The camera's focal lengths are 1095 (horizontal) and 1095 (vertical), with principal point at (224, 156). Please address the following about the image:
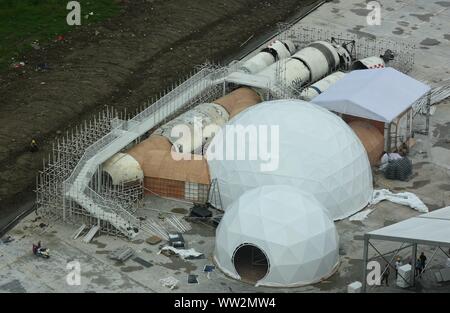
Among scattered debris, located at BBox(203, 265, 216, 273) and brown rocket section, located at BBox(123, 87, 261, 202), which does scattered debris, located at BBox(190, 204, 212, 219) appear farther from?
scattered debris, located at BBox(203, 265, 216, 273)

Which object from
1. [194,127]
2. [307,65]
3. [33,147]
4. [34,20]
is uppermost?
[194,127]

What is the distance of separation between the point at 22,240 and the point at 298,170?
13786mm

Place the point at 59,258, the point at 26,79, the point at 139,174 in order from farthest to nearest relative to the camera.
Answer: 1. the point at 26,79
2. the point at 139,174
3. the point at 59,258

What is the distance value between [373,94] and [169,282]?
19.4 m

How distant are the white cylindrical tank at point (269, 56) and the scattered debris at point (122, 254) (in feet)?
68.7

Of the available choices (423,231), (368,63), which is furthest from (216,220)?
(368,63)

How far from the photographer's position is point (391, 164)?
59156 millimetres

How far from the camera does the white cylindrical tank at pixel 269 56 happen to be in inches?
2731

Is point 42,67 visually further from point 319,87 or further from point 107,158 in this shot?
point 107,158

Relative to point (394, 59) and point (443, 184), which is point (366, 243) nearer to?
point (443, 184)

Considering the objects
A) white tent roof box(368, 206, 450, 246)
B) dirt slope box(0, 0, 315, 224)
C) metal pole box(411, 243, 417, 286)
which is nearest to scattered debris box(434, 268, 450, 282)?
metal pole box(411, 243, 417, 286)

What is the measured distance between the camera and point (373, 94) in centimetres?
6216

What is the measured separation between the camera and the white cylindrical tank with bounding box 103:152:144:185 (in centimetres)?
5541

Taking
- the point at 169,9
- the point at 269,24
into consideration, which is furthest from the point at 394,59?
the point at 169,9
